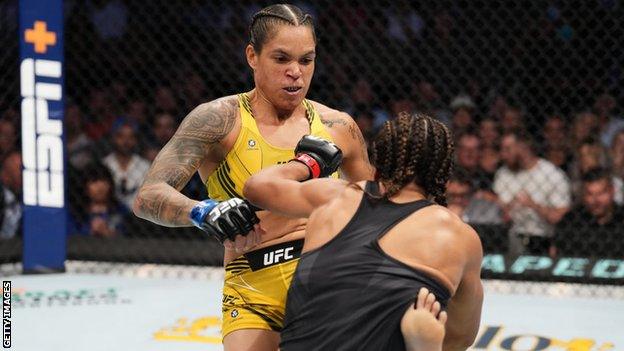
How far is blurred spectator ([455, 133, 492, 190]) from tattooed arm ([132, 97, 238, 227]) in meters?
2.69

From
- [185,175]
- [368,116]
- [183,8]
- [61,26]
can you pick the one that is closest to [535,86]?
[368,116]

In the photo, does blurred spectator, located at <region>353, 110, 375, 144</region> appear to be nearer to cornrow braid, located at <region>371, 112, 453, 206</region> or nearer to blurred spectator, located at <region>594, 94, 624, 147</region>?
blurred spectator, located at <region>594, 94, 624, 147</region>

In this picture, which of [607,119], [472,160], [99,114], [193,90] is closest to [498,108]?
[472,160]

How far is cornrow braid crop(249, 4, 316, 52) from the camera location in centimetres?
236

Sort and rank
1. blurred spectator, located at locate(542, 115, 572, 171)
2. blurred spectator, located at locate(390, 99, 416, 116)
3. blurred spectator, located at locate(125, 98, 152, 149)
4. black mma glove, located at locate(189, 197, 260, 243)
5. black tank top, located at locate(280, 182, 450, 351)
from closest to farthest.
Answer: black tank top, located at locate(280, 182, 450, 351), black mma glove, located at locate(189, 197, 260, 243), blurred spectator, located at locate(542, 115, 572, 171), blurred spectator, located at locate(390, 99, 416, 116), blurred spectator, located at locate(125, 98, 152, 149)

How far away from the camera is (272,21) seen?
2.36 meters

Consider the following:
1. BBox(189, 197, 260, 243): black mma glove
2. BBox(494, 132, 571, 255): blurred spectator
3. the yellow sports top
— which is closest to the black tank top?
BBox(189, 197, 260, 243): black mma glove

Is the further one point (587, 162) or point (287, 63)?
point (587, 162)

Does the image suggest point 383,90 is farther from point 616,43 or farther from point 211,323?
point 211,323

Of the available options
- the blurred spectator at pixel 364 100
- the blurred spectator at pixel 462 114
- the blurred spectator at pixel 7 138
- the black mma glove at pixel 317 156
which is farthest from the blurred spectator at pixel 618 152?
the blurred spectator at pixel 7 138

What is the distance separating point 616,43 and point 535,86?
0.51m

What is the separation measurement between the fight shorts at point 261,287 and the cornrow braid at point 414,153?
0.53m

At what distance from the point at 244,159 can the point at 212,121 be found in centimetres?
12

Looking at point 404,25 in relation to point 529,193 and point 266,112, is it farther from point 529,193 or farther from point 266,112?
point 266,112
